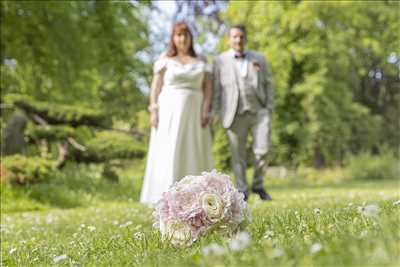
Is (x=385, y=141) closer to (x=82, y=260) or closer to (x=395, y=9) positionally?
(x=395, y=9)

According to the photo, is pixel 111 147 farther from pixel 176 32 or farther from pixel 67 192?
pixel 176 32

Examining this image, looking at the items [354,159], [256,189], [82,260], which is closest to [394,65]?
[354,159]

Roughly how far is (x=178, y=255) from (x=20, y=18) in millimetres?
12794

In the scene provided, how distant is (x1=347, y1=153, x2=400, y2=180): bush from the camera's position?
23812 millimetres

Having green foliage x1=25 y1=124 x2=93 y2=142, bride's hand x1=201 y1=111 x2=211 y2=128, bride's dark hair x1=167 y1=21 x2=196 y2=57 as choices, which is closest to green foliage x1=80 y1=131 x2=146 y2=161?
green foliage x1=25 y1=124 x2=93 y2=142

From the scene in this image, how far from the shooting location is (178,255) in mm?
2580

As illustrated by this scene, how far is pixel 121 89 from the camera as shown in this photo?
104 feet

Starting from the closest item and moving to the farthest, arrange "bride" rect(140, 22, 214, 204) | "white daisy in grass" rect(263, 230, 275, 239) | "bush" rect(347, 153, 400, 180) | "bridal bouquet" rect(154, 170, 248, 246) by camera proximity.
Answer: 1. "white daisy in grass" rect(263, 230, 275, 239)
2. "bridal bouquet" rect(154, 170, 248, 246)
3. "bride" rect(140, 22, 214, 204)
4. "bush" rect(347, 153, 400, 180)

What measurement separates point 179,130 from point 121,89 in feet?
76.7

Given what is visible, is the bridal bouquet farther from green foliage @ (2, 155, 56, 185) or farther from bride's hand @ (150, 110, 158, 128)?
green foliage @ (2, 155, 56, 185)

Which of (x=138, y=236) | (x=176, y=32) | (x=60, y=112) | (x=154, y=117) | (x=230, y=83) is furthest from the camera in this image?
(x=60, y=112)

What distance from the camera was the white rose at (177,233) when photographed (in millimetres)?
3033

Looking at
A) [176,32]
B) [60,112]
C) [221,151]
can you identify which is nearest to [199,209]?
[176,32]

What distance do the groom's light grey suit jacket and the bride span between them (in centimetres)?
16
